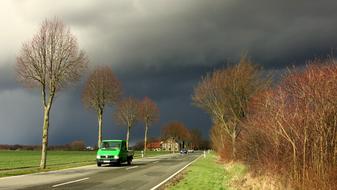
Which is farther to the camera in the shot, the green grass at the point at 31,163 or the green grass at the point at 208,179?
the green grass at the point at 31,163

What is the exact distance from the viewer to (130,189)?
16062 mm

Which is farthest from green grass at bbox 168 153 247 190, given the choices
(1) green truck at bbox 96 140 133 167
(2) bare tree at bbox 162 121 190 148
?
(2) bare tree at bbox 162 121 190 148

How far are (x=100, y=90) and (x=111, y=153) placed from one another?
23748 mm

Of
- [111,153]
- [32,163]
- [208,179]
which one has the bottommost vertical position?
[208,179]

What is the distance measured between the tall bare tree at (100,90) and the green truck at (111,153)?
2077cm

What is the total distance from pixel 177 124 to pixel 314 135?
497 ft

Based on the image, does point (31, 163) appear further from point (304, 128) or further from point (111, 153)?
point (304, 128)

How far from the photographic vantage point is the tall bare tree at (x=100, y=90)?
188ft

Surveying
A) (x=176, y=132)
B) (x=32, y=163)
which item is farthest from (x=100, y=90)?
(x=176, y=132)

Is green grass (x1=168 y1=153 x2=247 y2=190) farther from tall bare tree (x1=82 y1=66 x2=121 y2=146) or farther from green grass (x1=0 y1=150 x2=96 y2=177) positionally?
tall bare tree (x1=82 y1=66 x2=121 y2=146)

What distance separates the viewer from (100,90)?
57.6 metres

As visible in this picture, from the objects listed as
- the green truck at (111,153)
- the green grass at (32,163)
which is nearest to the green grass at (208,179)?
the green truck at (111,153)

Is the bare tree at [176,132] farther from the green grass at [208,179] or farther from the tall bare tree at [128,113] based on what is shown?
the green grass at [208,179]

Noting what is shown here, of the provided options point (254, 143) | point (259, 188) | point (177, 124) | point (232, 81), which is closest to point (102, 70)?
point (232, 81)
